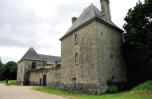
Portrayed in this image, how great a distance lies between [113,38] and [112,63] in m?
3.47

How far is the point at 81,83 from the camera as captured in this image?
15.1 m

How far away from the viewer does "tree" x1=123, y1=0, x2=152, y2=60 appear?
1475 cm

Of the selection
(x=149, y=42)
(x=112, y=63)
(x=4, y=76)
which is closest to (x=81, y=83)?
(x=112, y=63)

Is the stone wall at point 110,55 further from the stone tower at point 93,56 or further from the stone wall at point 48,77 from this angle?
the stone wall at point 48,77

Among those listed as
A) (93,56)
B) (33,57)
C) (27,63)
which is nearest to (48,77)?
(93,56)

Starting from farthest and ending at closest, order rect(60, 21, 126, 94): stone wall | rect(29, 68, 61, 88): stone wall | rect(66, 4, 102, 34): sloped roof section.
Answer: rect(29, 68, 61, 88): stone wall, rect(66, 4, 102, 34): sloped roof section, rect(60, 21, 126, 94): stone wall

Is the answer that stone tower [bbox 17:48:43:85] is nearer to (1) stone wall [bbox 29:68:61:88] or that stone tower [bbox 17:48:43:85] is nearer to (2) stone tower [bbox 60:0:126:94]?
(1) stone wall [bbox 29:68:61:88]

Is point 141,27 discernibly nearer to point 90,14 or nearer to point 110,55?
point 110,55

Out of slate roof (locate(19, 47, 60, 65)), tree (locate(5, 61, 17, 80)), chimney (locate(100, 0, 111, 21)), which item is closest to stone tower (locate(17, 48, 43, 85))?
slate roof (locate(19, 47, 60, 65))

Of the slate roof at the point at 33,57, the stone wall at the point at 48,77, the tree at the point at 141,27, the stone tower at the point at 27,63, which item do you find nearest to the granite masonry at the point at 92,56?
the stone wall at the point at 48,77

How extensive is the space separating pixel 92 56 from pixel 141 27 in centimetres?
710

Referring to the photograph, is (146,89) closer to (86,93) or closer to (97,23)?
(86,93)

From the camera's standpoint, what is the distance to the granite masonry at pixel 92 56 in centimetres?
1412

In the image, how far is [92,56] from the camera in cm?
1454
